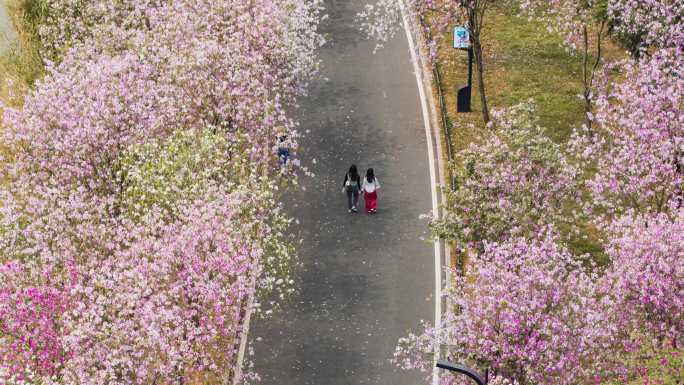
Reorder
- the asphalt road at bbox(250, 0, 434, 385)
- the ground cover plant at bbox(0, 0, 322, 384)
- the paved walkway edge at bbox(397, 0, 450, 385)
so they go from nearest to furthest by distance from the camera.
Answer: the ground cover plant at bbox(0, 0, 322, 384) < the asphalt road at bbox(250, 0, 434, 385) < the paved walkway edge at bbox(397, 0, 450, 385)

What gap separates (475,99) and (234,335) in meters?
20.3

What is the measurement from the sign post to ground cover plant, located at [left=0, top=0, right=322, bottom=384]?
8.99m

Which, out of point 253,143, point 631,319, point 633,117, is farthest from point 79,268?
point 633,117

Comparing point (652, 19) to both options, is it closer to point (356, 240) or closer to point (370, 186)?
point (370, 186)

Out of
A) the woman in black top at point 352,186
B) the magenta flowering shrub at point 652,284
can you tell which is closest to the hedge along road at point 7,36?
the woman in black top at point 352,186

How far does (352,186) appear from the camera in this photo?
46062 mm

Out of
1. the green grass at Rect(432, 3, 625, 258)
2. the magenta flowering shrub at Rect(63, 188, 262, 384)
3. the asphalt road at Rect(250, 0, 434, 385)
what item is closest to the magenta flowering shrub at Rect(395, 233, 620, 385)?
the magenta flowering shrub at Rect(63, 188, 262, 384)

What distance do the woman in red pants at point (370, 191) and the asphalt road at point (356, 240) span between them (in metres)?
0.34

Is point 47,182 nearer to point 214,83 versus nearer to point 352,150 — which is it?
point 214,83

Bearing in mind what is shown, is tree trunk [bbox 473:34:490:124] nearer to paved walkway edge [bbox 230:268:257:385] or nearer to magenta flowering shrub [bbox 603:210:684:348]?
paved walkway edge [bbox 230:268:257:385]

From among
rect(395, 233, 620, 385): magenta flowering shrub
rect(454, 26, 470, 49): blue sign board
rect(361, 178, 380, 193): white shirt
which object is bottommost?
rect(395, 233, 620, 385): magenta flowering shrub

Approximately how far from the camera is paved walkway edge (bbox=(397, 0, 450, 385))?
42.8 metres

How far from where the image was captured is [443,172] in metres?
49.4

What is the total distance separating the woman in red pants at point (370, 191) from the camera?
45750 millimetres
